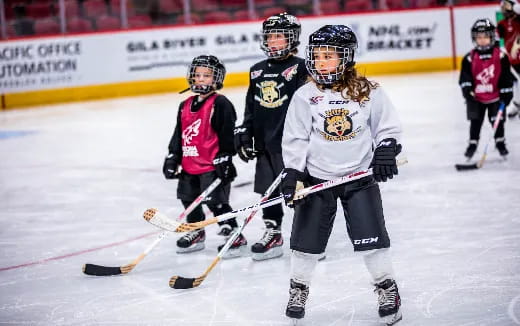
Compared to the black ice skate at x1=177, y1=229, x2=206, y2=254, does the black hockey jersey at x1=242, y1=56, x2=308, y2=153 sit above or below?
above

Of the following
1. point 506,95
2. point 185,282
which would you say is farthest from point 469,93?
point 185,282

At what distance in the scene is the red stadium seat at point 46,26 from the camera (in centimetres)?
1210

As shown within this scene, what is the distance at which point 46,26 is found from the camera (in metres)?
12.2

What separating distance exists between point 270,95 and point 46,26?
332 inches

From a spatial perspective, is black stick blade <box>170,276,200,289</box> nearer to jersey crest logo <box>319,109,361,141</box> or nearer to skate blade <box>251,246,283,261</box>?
skate blade <box>251,246,283,261</box>

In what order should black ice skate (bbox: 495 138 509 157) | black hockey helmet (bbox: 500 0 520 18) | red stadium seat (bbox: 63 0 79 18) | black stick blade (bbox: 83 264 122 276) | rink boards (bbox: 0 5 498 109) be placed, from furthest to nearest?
1. red stadium seat (bbox: 63 0 79 18)
2. rink boards (bbox: 0 5 498 109)
3. black hockey helmet (bbox: 500 0 520 18)
4. black ice skate (bbox: 495 138 509 157)
5. black stick blade (bbox: 83 264 122 276)

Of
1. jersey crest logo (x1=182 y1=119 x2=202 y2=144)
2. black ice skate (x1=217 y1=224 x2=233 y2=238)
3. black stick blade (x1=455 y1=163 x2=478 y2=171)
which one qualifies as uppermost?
jersey crest logo (x1=182 y1=119 x2=202 y2=144)

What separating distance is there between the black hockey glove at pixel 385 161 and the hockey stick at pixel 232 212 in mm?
91

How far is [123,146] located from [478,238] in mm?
4491

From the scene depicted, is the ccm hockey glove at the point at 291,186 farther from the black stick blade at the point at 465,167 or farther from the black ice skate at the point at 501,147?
the black ice skate at the point at 501,147

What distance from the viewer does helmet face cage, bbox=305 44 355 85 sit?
10.7ft

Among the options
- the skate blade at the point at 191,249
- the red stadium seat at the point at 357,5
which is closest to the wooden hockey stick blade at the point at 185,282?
the skate blade at the point at 191,249

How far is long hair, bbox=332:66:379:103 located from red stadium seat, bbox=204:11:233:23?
997 centimetres

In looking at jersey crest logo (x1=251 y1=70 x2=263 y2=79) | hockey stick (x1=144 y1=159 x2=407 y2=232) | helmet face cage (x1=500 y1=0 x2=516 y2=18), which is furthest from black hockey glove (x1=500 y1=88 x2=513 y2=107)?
hockey stick (x1=144 y1=159 x2=407 y2=232)
